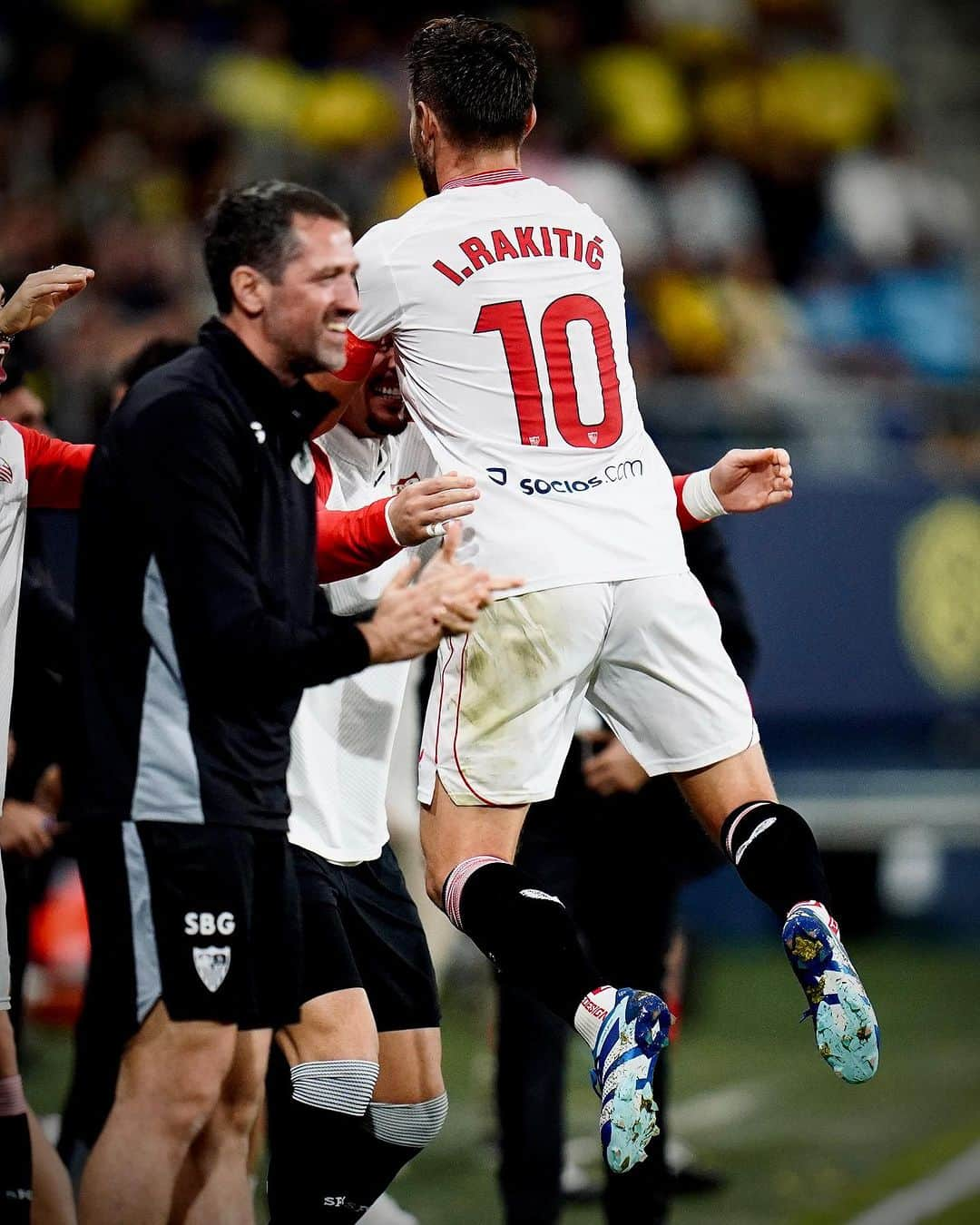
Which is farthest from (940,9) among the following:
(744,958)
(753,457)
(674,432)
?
(753,457)

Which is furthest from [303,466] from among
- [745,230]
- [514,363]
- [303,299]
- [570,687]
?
[745,230]

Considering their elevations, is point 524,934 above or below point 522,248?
below

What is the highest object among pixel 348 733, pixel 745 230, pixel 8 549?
pixel 745 230

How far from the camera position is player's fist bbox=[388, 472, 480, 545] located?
444 cm

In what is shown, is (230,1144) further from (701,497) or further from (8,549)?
(701,497)

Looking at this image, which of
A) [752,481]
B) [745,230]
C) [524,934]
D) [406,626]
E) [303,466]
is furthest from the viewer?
[745,230]

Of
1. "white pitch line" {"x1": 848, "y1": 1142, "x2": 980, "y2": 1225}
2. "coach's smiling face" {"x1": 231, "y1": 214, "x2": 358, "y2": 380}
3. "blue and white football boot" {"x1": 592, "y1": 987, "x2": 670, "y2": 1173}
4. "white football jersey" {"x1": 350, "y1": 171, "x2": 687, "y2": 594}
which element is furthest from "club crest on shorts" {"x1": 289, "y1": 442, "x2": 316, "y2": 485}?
"white pitch line" {"x1": 848, "y1": 1142, "x2": 980, "y2": 1225}

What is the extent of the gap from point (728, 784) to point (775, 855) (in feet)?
0.79

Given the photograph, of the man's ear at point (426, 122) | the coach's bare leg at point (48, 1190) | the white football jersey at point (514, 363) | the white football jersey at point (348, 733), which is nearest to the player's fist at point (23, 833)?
the coach's bare leg at point (48, 1190)

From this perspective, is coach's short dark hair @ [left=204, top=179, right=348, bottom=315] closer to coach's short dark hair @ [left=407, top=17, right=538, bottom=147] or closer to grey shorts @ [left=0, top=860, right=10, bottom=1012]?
coach's short dark hair @ [left=407, top=17, right=538, bottom=147]

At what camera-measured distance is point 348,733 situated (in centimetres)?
493

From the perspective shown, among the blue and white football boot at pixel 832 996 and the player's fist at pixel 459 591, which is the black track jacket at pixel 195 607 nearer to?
the player's fist at pixel 459 591

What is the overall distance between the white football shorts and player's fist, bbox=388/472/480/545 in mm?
247

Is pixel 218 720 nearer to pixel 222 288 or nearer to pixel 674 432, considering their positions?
pixel 222 288
